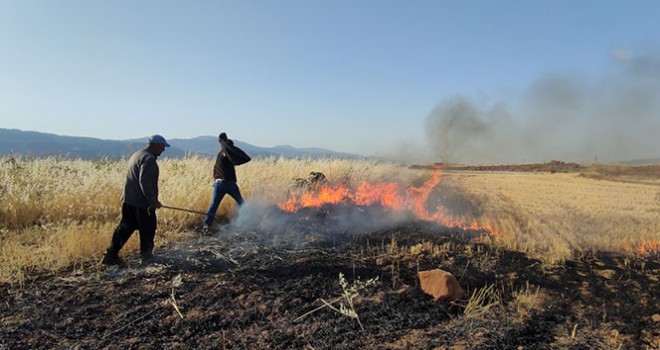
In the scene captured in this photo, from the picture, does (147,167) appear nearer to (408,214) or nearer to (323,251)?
(323,251)

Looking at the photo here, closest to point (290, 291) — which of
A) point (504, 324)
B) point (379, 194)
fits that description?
point (504, 324)

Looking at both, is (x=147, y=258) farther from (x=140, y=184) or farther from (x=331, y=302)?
(x=331, y=302)

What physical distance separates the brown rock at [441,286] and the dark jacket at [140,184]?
405cm

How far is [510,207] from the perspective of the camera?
12.3 m

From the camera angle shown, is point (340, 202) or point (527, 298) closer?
point (527, 298)

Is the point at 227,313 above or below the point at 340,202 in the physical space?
below

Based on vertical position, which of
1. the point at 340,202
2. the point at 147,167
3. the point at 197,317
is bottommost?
the point at 197,317

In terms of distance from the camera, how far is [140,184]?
5277 mm

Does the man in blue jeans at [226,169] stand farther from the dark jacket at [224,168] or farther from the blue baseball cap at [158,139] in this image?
the blue baseball cap at [158,139]

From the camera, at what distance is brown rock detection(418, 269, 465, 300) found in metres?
4.31

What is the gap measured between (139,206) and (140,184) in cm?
34

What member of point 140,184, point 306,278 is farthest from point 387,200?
point 140,184

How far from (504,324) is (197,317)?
127 inches

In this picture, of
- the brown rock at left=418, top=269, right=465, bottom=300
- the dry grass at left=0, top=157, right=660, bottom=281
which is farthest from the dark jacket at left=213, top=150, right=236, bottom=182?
the brown rock at left=418, top=269, right=465, bottom=300
